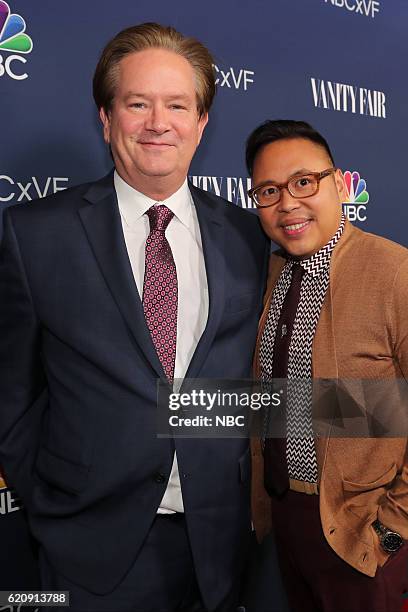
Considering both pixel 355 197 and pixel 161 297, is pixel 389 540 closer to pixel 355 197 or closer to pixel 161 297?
pixel 161 297

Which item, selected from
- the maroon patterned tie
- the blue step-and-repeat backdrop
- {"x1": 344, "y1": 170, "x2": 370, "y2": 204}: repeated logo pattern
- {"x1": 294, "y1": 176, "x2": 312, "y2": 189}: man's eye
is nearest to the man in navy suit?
the maroon patterned tie

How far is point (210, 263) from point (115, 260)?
0.94 feet

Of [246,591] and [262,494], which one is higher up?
[262,494]

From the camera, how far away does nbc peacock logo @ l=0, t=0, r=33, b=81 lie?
2.18m

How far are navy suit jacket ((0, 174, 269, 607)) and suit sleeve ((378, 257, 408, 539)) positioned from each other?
0.44 meters

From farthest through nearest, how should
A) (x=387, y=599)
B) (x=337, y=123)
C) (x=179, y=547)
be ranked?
(x=337, y=123), (x=179, y=547), (x=387, y=599)

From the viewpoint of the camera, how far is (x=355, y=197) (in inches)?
135

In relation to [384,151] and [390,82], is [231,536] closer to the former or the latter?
[384,151]

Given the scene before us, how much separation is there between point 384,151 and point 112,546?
2.77 meters

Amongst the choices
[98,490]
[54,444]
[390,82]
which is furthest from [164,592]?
[390,82]

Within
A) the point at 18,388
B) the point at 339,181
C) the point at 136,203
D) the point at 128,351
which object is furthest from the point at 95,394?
the point at 339,181

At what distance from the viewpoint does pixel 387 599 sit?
1.65 meters

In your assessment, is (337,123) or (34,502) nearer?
(34,502)

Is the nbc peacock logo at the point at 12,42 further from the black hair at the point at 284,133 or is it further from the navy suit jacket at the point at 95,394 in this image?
the black hair at the point at 284,133
